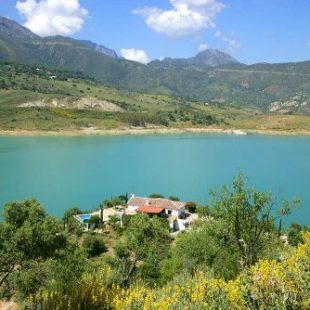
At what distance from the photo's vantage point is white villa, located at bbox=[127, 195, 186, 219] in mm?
48844

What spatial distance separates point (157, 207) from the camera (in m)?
50.1

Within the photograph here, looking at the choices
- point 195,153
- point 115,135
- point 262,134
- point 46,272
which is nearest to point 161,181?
point 195,153

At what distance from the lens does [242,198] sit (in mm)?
18062

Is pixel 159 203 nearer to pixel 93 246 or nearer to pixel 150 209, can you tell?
pixel 150 209

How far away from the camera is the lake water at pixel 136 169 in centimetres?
6762

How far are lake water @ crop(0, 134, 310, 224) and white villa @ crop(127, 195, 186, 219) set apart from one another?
930 cm

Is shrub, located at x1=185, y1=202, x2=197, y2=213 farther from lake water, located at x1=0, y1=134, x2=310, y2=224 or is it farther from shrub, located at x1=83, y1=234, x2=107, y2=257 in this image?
shrub, located at x1=83, y1=234, x2=107, y2=257

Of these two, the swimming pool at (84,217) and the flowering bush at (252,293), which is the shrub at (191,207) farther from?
the flowering bush at (252,293)

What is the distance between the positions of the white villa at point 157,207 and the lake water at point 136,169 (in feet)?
30.5

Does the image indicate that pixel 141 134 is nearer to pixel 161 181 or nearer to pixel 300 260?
pixel 161 181

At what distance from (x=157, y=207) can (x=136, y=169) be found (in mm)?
42712

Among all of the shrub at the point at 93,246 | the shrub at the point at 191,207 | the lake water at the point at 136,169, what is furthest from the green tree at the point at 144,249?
the lake water at the point at 136,169

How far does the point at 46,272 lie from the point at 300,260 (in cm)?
1391

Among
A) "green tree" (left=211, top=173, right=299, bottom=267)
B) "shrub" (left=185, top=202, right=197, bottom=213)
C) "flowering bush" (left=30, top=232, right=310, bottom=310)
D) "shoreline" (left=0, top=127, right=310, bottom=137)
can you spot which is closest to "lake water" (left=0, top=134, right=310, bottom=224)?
"shoreline" (left=0, top=127, right=310, bottom=137)
